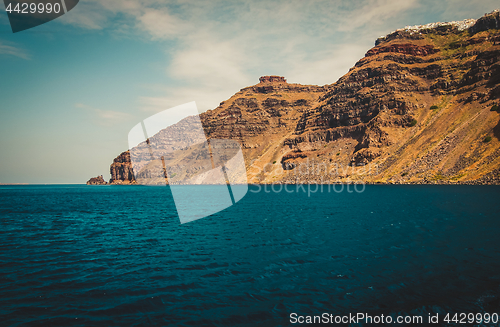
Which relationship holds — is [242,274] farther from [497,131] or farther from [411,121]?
[411,121]

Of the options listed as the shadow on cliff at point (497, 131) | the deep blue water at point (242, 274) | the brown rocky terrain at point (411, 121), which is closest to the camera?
the deep blue water at point (242, 274)

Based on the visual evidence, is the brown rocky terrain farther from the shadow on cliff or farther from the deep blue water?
the deep blue water

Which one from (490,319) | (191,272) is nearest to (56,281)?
(191,272)

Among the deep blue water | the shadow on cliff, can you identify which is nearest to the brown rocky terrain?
the shadow on cliff

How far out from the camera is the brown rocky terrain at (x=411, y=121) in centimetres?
9931

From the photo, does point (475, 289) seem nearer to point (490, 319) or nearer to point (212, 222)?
point (490, 319)

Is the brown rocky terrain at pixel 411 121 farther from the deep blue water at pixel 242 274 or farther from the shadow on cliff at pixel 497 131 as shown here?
the deep blue water at pixel 242 274

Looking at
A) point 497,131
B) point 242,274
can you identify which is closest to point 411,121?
point 497,131

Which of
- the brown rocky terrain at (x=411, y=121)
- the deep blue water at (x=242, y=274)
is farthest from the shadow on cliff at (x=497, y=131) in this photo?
the deep blue water at (x=242, y=274)

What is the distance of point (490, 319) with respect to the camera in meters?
10.6

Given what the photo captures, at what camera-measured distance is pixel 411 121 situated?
463 ft

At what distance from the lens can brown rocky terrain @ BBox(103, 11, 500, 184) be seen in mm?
99312

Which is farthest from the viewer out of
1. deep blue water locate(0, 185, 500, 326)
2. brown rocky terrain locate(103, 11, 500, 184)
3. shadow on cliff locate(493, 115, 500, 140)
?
brown rocky terrain locate(103, 11, 500, 184)

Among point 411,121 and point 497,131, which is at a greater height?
point 411,121
